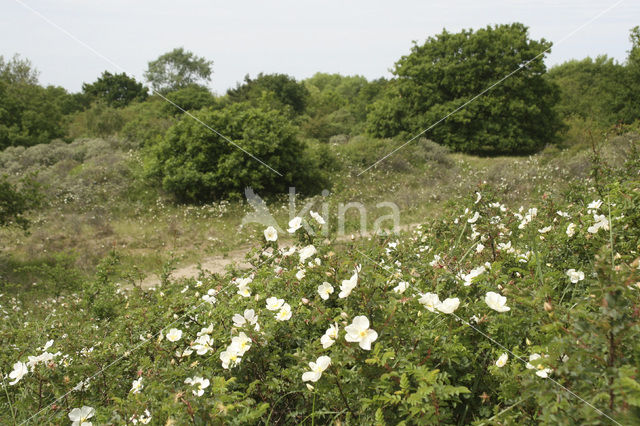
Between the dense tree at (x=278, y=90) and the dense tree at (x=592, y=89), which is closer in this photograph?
the dense tree at (x=592, y=89)

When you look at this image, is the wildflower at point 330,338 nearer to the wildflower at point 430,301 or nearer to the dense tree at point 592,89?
the wildflower at point 430,301

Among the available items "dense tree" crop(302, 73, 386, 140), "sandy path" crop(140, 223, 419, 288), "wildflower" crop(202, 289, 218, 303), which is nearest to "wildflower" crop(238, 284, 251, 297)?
"wildflower" crop(202, 289, 218, 303)

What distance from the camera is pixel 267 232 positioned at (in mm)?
2467

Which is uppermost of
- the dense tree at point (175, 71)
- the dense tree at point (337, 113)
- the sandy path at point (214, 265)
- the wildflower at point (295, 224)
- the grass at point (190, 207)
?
the dense tree at point (175, 71)

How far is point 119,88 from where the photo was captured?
109 feet

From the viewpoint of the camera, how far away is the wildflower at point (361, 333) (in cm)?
138

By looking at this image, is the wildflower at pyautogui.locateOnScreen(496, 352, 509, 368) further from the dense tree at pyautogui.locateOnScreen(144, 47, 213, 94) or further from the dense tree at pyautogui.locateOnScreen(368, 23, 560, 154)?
the dense tree at pyautogui.locateOnScreen(144, 47, 213, 94)

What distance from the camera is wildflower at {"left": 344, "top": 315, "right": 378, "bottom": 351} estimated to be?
1.38 metres

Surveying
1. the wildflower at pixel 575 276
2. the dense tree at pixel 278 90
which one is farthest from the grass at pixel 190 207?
the dense tree at pixel 278 90

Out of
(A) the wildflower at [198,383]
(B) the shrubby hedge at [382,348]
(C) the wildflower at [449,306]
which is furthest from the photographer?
(C) the wildflower at [449,306]

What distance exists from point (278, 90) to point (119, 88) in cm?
1370

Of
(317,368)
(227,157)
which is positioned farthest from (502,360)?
(227,157)

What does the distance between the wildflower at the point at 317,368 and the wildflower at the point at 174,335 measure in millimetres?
822

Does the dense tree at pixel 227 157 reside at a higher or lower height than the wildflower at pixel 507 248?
higher
